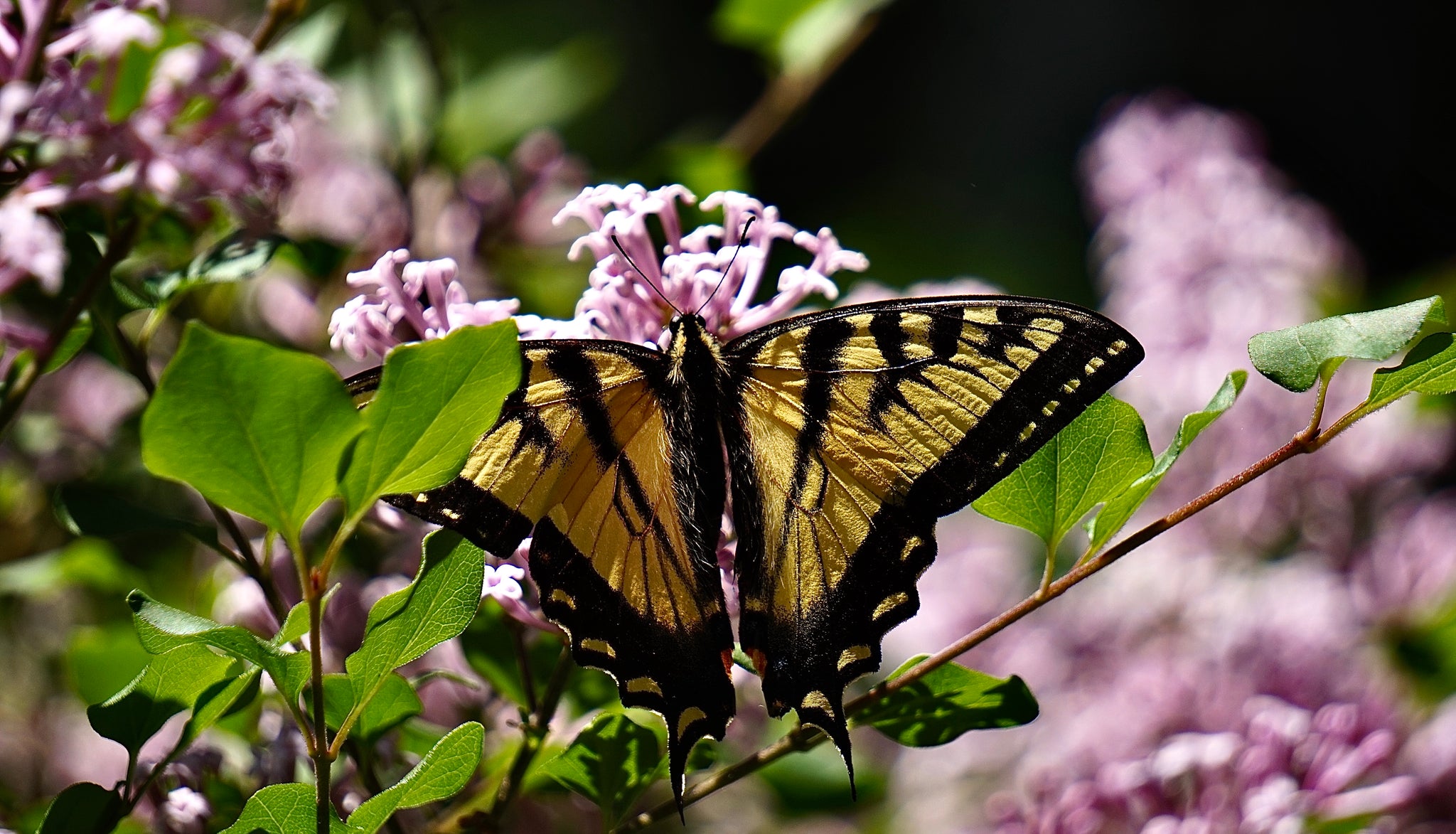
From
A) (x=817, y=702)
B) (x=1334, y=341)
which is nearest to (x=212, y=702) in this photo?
(x=817, y=702)

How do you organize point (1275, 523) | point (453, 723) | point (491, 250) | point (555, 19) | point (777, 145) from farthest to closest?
point (777, 145) < point (555, 19) < point (1275, 523) < point (491, 250) < point (453, 723)

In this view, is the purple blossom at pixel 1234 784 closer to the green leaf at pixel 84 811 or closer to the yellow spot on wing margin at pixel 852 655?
the yellow spot on wing margin at pixel 852 655

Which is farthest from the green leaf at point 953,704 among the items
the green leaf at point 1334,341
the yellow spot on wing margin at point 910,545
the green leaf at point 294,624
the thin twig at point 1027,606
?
the green leaf at point 294,624

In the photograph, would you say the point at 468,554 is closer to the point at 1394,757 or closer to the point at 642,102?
the point at 1394,757

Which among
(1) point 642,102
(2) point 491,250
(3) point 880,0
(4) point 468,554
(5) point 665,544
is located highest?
(3) point 880,0

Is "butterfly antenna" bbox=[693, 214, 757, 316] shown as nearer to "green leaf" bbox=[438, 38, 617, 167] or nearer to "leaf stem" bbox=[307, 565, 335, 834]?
"leaf stem" bbox=[307, 565, 335, 834]

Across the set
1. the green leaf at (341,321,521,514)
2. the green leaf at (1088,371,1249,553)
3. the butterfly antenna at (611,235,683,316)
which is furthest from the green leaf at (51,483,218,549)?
the green leaf at (1088,371,1249,553)

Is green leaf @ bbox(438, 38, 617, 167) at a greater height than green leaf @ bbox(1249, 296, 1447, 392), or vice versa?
green leaf @ bbox(1249, 296, 1447, 392)

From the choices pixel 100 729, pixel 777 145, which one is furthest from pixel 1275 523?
pixel 777 145
